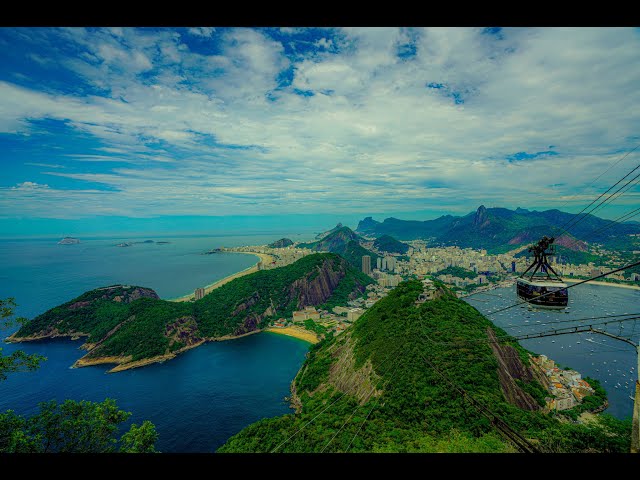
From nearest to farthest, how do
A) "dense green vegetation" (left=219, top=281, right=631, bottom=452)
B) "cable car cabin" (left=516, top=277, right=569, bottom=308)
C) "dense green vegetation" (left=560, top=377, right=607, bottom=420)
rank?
1. "cable car cabin" (left=516, top=277, right=569, bottom=308)
2. "dense green vegetation" (left=219, top=281, right=631, bottom=452)
3. "dense green vegetation" (left=560, top=377, right=607, bottom=420)

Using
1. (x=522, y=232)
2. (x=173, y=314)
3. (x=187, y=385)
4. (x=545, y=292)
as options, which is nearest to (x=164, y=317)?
(x=173, y=314)

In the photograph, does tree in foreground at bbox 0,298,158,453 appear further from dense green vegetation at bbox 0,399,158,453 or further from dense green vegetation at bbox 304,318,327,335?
dense green vegetation at bbox 304,318,327,335

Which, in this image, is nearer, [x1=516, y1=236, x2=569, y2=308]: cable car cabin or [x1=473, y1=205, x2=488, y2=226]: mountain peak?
[x1=516, y1=236, x2=569, y2=308]: cable car cabin

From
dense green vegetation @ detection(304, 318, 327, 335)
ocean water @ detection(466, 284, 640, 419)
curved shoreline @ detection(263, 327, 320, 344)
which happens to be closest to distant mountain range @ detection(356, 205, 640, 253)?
ocean water @ detection(466, 284, 640, 419)

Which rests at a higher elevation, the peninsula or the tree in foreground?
A: the tree in foreground

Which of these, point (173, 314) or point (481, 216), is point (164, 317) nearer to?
point (173, 314)

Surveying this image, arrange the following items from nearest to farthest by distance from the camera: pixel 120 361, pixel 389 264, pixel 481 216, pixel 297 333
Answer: pixel 120 361
pixel 297 333
pixel 389 264
pixel 481 216
